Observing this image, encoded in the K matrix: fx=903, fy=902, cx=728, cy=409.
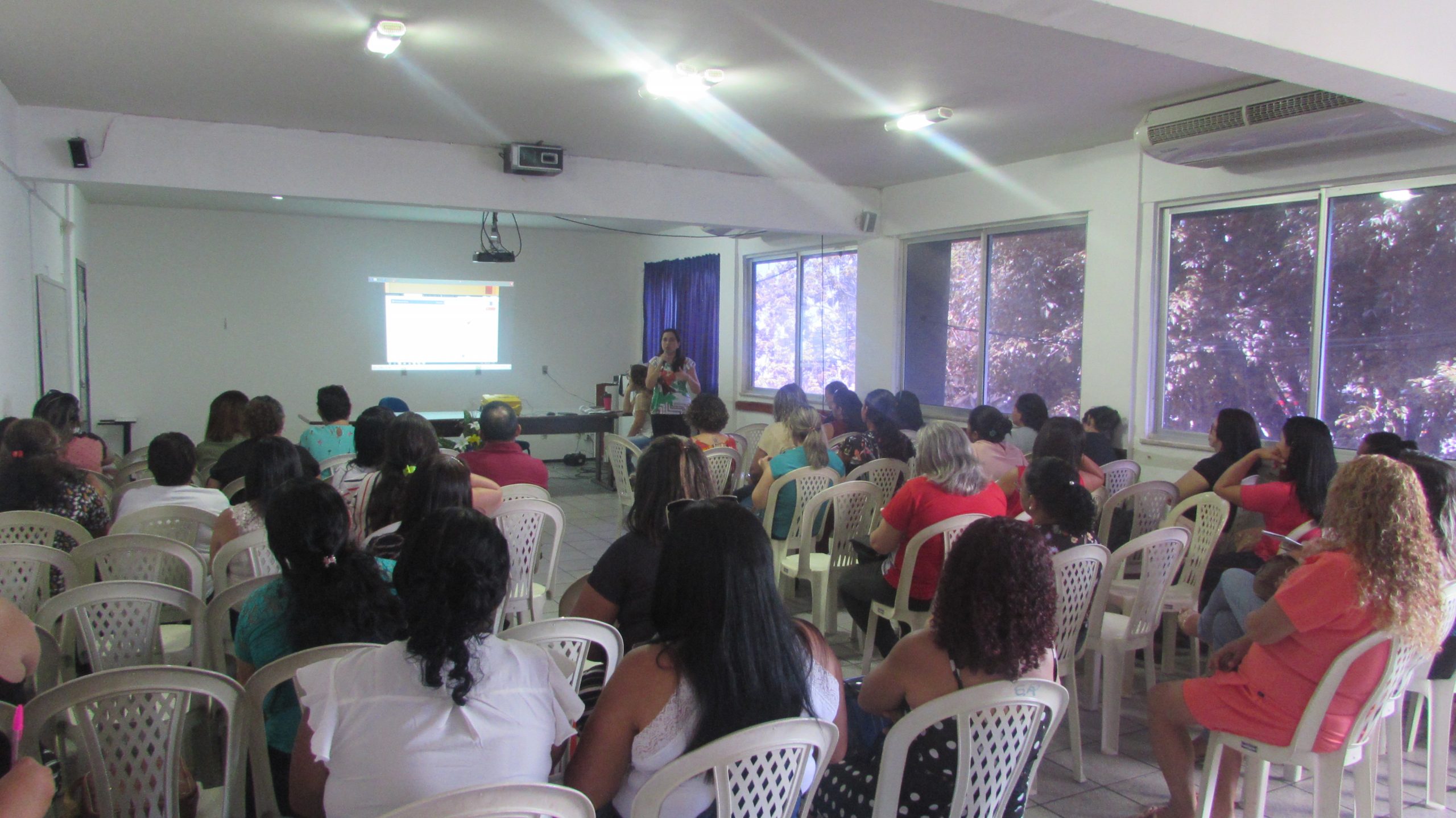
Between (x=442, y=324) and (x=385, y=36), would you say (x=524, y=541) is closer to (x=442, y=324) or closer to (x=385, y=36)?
(x=385, y=36)

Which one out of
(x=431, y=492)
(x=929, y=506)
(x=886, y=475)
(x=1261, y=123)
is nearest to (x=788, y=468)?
(x=886, y=475)

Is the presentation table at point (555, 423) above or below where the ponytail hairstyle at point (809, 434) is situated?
below

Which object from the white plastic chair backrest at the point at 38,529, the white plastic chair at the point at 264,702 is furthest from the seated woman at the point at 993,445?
the white plastic chair backrest at the point at 38,529

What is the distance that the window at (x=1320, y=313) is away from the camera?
4.33m

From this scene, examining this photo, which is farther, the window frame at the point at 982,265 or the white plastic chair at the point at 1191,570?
the window frame at the point at 982,265

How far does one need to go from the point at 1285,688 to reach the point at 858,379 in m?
5.61

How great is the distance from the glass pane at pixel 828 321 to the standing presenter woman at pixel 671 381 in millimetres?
1144

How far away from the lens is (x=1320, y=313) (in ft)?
15.4

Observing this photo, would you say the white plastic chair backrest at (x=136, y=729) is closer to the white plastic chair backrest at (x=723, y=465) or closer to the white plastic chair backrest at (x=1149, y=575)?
the white plastic chair backrest at (x=1149, y=575)

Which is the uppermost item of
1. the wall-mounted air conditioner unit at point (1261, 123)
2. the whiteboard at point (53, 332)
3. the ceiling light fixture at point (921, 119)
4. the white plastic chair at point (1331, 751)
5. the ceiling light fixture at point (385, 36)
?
the ceiling light fixture at point (921, 119)

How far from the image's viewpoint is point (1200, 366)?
5.35m

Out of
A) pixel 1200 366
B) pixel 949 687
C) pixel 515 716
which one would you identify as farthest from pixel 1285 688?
pixel 1200 366

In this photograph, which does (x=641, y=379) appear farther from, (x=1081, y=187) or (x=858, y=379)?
(x=1081, y=187)

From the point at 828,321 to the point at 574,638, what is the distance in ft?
21.7
